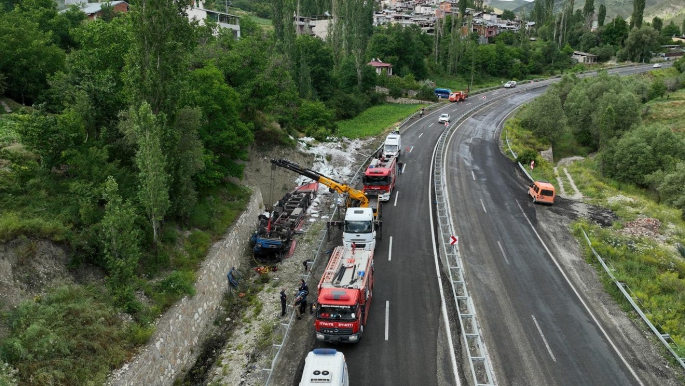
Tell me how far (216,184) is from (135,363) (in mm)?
20741

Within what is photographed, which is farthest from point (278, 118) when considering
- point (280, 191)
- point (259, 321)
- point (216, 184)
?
point (259, 321)

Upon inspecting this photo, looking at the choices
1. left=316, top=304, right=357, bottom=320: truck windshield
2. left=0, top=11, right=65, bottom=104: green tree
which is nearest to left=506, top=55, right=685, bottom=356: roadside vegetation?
left=316, top=304, right=357, bottom=320: truck windshield

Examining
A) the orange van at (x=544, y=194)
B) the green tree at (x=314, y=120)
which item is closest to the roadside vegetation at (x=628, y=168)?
the orange van at (x=544, y=194)

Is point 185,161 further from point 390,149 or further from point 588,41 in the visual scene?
point 588,41

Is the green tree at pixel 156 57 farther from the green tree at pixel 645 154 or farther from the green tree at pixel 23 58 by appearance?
the green tree at pixel 645 154

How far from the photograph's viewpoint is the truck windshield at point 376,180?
39197 mm

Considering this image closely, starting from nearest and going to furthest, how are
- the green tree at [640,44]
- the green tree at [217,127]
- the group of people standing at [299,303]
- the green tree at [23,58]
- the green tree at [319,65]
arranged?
1. the group of people standing at [299,303]
2. the green tree at [23,58]
3. the green tree at [217,127]
4. the green tree at [319,65]
5. the green tree at [640,44]

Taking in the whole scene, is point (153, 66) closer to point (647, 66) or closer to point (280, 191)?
point (280, 191)

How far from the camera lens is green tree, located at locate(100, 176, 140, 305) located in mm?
20219

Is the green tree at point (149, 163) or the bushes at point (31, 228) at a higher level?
the green tree at point (149, 163)

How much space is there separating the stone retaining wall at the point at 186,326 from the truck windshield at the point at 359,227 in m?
8.50

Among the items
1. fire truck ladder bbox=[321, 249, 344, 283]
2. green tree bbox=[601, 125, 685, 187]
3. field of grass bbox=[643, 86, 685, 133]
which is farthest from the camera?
field of grass bbox=[643, 86, 685, 133]

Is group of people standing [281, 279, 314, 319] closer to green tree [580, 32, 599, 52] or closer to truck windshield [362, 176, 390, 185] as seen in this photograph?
truck windshield [362, 176, 390, 185]

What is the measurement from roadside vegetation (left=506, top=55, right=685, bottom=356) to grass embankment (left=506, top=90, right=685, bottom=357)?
6 centimetres
